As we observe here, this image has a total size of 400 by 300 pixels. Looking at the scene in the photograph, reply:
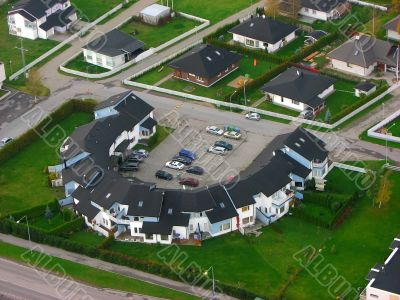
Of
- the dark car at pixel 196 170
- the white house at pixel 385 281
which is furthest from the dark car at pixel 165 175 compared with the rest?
the white house at pixel 385 281

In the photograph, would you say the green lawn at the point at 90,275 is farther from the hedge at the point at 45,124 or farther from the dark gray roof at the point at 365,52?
the dark gray roof at the point at 365,52

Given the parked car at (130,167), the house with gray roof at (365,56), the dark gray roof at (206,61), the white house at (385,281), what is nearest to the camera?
the white house at (385,281)

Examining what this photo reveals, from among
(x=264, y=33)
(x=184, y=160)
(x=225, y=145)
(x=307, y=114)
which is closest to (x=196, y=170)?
(x=184, y=160)

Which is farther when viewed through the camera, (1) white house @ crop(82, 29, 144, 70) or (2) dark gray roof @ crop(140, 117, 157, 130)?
(1) white house @ crop(82, 29, 144, 70)

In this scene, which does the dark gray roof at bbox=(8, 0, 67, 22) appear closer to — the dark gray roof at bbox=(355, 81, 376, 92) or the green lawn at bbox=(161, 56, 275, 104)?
the green lawn at bbox=(161, 56, 275, 104)

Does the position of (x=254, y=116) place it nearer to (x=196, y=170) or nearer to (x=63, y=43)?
(x=196, y=170)

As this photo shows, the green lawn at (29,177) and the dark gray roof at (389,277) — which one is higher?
the dark gray roof at (389,277)

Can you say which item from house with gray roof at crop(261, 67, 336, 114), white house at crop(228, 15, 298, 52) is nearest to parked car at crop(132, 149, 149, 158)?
house with gray roof at crop(261, 67, 336, 114)
